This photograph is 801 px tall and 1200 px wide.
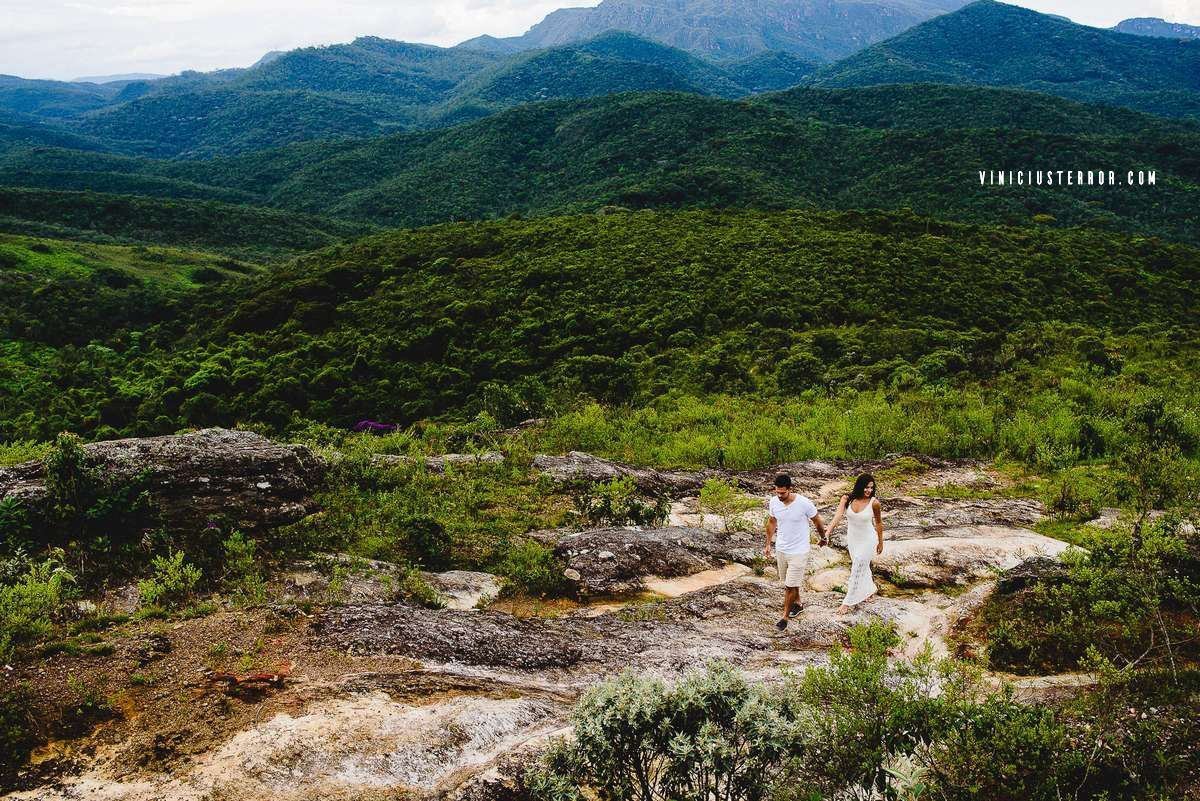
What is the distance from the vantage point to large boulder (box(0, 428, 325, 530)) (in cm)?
931

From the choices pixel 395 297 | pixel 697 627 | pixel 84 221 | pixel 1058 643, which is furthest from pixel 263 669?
pixel 84 221

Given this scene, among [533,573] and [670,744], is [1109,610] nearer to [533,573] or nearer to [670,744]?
[670,744]

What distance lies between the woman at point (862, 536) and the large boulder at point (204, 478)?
8297 millimetres

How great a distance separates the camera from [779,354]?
2591cm

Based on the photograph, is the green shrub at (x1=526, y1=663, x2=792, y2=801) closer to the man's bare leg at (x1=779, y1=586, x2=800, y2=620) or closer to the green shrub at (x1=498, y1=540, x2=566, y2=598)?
the man's bare leg at (x1=779, y1=586, x2=800, y2=620)

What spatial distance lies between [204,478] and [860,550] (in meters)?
9.58

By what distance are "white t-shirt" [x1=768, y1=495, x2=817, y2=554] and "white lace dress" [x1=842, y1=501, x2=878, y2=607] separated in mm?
486

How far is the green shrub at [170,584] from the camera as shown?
7344mm

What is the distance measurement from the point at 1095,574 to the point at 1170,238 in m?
73.3

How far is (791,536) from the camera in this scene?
8.17 m

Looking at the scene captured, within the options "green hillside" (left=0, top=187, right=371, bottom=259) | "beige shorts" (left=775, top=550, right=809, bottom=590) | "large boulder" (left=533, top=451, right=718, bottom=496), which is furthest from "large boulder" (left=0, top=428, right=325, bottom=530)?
"green hillside" (left=0, top=187, right=371, bottom=259)

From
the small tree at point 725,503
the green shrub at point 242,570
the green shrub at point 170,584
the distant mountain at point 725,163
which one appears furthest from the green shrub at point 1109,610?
the distant mountain at point 725,163

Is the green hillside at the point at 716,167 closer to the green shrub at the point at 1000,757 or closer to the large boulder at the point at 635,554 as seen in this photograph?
the large boulder at the point at 635,554

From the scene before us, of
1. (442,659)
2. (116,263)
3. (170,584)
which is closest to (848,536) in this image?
(442,659)
